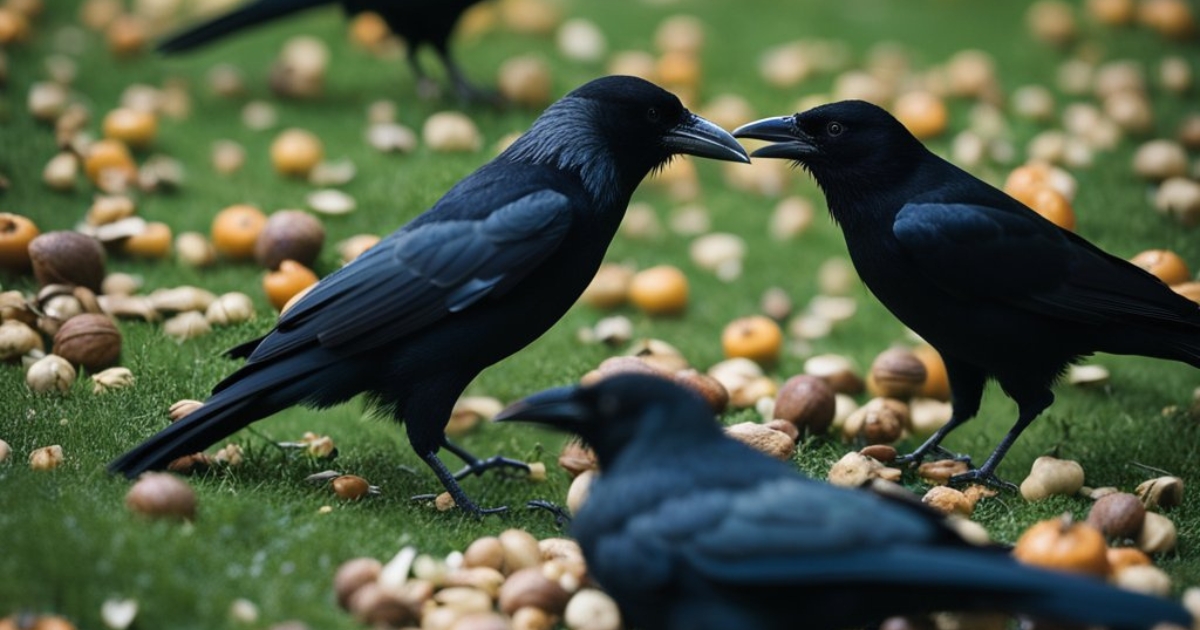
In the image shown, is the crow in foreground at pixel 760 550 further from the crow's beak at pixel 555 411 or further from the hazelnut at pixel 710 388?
the hazelnut at pixel 710 388

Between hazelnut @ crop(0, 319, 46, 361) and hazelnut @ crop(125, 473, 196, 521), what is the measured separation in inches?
48.4

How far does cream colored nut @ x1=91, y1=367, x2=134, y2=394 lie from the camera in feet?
13.8

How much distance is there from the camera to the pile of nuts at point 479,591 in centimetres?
302

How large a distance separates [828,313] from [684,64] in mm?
2018

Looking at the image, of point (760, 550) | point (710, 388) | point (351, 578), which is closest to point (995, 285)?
point (710, 388)

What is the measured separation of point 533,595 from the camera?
314 centimetres

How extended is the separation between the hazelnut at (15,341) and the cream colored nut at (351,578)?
1.76 m

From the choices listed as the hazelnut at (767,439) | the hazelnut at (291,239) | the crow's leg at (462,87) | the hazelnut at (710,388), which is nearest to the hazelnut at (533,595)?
the hazelnut at (767,439)

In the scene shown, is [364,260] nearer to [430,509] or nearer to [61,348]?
[430,509]

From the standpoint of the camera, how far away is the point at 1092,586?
253cm

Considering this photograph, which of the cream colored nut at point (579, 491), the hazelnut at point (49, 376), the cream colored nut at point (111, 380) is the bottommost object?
the hazelnut at point (49, 376)

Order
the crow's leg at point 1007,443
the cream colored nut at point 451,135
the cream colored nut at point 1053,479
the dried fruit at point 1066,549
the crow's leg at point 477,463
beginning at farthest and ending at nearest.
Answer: the cream colored nut at point 451,135, the crow's leg at point 477,463, the crow's leg at point 1007,443, the cream colored nut at point 1053,479, the dried fruit at point 1066,549

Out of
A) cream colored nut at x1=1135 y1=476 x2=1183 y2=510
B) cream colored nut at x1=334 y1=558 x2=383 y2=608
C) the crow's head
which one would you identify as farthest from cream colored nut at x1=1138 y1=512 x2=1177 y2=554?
cream colored nut at x1=334 y1=558 x2=383 y2=608

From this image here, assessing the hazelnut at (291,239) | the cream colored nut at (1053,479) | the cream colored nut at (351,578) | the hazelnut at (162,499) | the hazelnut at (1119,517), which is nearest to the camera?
the cream colored nut at (351,578)
